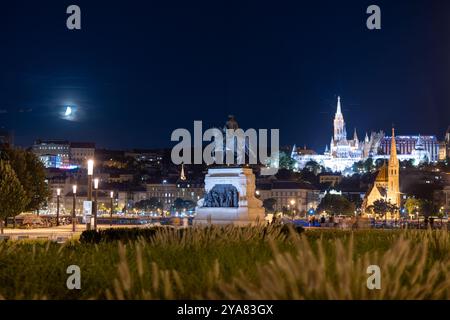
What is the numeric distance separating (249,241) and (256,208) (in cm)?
2245

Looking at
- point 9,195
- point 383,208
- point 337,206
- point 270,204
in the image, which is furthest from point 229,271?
point 270,204

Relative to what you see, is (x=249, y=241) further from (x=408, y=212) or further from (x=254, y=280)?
(x=408, y=212)

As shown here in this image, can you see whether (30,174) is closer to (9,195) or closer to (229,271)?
(9,195)

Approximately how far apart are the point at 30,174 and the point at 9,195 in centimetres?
1616

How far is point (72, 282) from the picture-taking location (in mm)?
11297

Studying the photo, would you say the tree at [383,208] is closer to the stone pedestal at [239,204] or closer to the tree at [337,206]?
the tree at [337,206]

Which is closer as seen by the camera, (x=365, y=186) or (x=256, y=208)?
(x=256, y=208)

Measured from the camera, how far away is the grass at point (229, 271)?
8625 millimetres

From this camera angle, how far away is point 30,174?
186ft

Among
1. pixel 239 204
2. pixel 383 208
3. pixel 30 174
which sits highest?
pixel 30 174

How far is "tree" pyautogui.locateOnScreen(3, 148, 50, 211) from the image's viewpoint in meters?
53.7

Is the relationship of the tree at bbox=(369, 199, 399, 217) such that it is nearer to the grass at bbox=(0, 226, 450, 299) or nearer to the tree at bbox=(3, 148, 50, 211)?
the tree at bbox=(3, 148, 50, 211)

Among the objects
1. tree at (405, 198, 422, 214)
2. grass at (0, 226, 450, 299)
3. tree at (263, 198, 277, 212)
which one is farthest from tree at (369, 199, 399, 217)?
grass at (0, 226, 450, 299)
